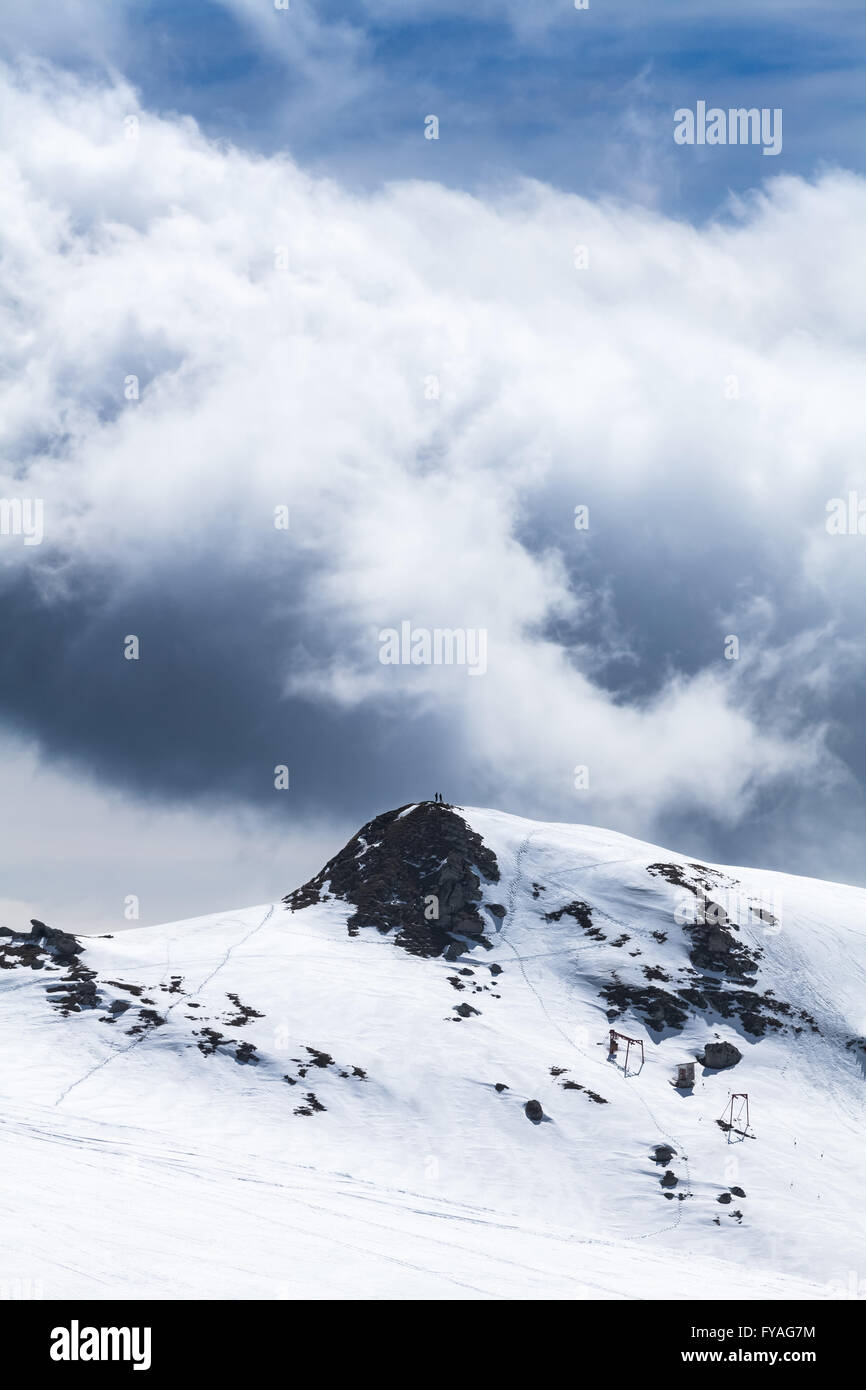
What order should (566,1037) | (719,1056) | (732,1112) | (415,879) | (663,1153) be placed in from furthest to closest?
(415,879), (566,1037), (719,1056), (732,1112), (663,1153)

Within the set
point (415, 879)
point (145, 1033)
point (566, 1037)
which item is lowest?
point (566, 1037)

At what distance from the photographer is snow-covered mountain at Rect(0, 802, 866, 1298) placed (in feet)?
113

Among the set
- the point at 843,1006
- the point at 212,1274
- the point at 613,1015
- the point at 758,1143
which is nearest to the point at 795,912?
the point at 843,1006

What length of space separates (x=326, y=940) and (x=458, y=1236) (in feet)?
152

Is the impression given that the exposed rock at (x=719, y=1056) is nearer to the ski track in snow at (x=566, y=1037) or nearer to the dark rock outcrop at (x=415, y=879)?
the ski track in snow at (x=566, y=1037)

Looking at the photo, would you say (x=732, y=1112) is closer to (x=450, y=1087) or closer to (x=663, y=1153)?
(x=663, y=1153)

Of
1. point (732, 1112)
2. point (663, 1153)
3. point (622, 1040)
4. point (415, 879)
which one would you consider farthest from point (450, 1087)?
point (415, 879)

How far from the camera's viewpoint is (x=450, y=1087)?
62531mm

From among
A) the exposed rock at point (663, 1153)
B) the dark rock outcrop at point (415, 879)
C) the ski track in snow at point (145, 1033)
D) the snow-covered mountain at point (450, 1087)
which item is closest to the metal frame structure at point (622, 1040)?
the snow-covered mountain at point (450, 1087)

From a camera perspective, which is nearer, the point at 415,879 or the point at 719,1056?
the point at 719,1056

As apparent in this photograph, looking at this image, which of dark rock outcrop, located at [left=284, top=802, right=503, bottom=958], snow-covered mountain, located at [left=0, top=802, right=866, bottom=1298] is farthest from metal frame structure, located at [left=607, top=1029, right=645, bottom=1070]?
dark rock outcrop, located at [left=284, top=802, right=503, bottom=958]

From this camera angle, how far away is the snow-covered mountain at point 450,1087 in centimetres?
3434
